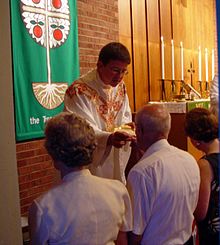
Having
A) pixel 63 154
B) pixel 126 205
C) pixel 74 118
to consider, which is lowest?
pixel 126 205

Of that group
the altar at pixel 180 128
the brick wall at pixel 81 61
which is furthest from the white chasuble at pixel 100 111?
the altar at pixel 180 128

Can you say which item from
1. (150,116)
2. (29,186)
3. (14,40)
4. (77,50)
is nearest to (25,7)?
(14,40)

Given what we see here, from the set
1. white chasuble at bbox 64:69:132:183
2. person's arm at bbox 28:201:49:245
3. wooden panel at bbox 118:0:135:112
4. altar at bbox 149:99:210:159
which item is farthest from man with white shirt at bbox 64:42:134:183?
wooden panel at bbox 118:0:135:112

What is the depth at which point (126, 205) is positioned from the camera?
1.91 meters

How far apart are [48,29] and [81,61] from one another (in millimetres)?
706

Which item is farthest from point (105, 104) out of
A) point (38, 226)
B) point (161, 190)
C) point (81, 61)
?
point (81, 61)

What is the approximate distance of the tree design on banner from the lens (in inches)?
161

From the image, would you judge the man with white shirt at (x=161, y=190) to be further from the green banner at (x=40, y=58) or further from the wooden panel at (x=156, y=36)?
the wooden panel at (x=156, y=36)

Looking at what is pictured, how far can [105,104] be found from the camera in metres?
3.21

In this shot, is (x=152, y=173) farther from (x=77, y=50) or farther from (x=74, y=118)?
(x=77, y=50)

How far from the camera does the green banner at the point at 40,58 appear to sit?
3943 millimetres

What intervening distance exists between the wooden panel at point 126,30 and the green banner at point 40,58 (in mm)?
1092

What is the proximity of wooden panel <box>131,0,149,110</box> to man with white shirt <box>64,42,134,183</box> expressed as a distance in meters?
2.58

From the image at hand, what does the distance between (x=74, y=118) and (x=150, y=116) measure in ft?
1.58
